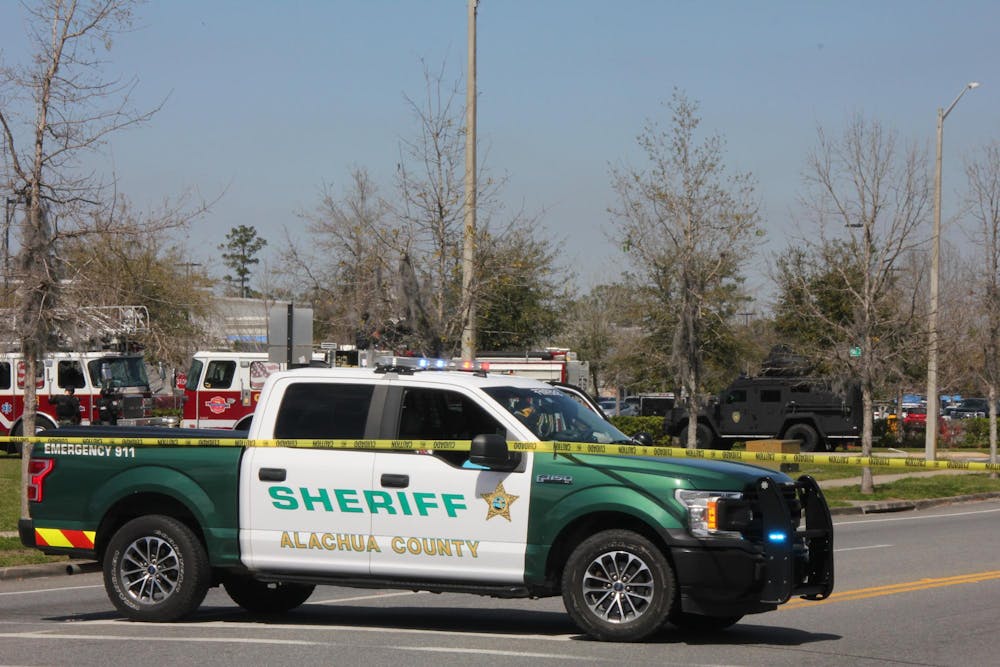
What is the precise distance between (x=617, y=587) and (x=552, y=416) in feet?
4.63

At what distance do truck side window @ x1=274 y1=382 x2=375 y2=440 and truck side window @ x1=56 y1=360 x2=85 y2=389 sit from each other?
2302 cm

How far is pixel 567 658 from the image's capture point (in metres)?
7.95

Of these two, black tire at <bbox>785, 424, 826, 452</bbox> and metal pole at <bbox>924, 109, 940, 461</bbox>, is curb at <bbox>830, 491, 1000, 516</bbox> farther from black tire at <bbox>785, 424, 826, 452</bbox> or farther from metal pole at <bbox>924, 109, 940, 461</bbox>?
black tire at <bbox>785, 424, 826, 452</bbox>

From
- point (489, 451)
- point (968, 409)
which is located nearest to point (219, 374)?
point (489, 451)

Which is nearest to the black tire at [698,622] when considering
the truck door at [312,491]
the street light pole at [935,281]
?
the truck door at [312,491]

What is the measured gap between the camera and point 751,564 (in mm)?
8227

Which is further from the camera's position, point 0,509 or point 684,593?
point 0,509

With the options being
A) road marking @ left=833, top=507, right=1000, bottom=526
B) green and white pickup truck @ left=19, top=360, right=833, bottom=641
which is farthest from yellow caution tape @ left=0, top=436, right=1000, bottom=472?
road marking @ left=833, top=507, right=1000, bottom=526

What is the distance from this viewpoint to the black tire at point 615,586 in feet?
27.6

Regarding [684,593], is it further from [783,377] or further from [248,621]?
[783,377]

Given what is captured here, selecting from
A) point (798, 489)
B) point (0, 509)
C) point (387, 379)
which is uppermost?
point (387, 379)

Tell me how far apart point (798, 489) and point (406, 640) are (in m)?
2.95

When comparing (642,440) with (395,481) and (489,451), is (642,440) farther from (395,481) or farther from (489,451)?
(489,451)

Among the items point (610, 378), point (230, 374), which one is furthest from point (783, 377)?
point (610, 378)
